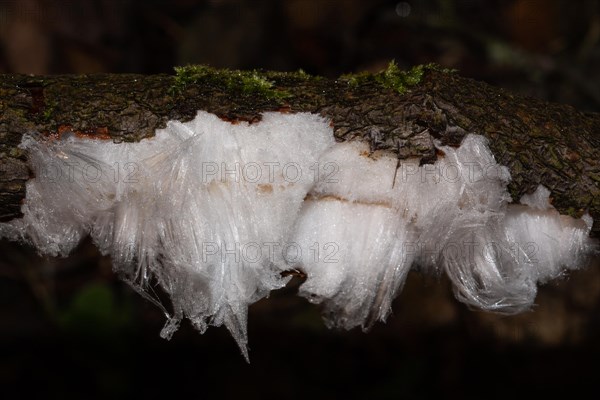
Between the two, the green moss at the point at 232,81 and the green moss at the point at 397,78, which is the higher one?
the green moss at the point at 397,78

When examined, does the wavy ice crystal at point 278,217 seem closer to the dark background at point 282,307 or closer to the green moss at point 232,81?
the green moss at point 232,81

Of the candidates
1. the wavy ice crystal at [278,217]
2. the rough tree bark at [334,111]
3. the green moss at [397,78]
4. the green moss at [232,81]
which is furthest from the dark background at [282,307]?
the green moss at [397,78]

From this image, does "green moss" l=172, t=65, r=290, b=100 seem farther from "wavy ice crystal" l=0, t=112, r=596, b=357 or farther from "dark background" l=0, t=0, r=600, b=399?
"dark background" l=0, t=0, r=600, b=399

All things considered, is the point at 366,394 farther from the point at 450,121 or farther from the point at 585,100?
the point at 450,121

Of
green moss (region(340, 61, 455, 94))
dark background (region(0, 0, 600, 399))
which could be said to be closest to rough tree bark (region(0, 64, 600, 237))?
green moss (region(340, 61, 455, 94))

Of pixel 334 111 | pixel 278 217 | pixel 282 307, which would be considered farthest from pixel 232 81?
pixel 282 307

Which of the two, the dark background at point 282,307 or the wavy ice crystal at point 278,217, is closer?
the wavy ice crystal at point 278,217

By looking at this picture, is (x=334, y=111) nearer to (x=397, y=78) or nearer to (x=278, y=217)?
(x=397, y=78)
